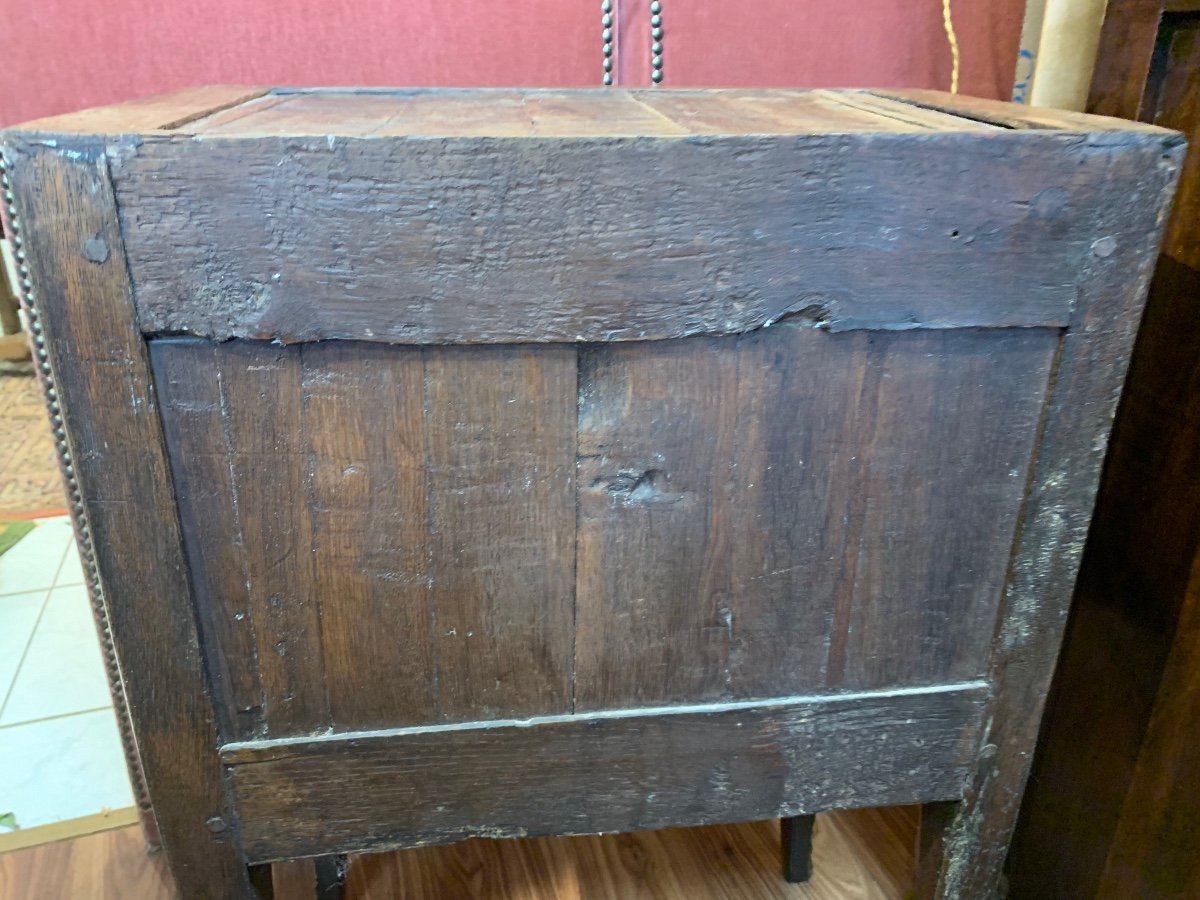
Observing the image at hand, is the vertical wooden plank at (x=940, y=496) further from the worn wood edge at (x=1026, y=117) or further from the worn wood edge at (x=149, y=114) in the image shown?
the worn wood edge at (x=149, y=114)

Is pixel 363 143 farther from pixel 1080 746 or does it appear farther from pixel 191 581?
pixel 1080 746

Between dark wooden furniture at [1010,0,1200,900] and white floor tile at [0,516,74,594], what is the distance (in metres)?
1.83

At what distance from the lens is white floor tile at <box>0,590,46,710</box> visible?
Result: 156 centimetres

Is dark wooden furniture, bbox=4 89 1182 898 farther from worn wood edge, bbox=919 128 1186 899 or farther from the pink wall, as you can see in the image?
the pink wall

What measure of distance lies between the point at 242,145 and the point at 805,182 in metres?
0.35

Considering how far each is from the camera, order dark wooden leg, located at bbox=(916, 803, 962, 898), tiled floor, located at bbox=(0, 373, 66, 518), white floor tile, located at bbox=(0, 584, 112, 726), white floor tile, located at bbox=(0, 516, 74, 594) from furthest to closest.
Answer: tiled floor, located at bbox=(0, 373, 66, 518) < white floor tile, located at bbox=(0, 516, 74, 594) < white floor tile, located at bbox=(0, 584, 112, 726) < dark wooden leg, located at bbox=(916, 803, 962, 898)

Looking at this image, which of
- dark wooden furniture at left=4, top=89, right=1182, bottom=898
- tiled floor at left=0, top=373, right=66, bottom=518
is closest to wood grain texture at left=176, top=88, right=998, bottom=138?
dark wooden furniture at left=4, top=89, right=1182, bottom=898

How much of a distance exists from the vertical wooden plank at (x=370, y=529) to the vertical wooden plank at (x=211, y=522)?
2.2 inches

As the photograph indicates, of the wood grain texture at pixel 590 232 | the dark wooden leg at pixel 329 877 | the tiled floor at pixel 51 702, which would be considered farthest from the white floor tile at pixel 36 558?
the wood grain texture at pixel 590 232

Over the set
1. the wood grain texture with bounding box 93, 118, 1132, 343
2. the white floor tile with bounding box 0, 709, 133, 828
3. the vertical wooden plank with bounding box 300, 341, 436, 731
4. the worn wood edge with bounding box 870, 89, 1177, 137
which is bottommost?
the white floor tile with bounding box 0, 709, 133, 828

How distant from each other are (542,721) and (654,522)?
189 mm

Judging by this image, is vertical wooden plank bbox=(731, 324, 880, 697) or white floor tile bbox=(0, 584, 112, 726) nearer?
vertical wooden plank bbox=(731, 324, 880, 697)

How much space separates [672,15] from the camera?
41.3 inches

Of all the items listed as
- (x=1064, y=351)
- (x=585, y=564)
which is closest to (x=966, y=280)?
(x=1064, y=351)
